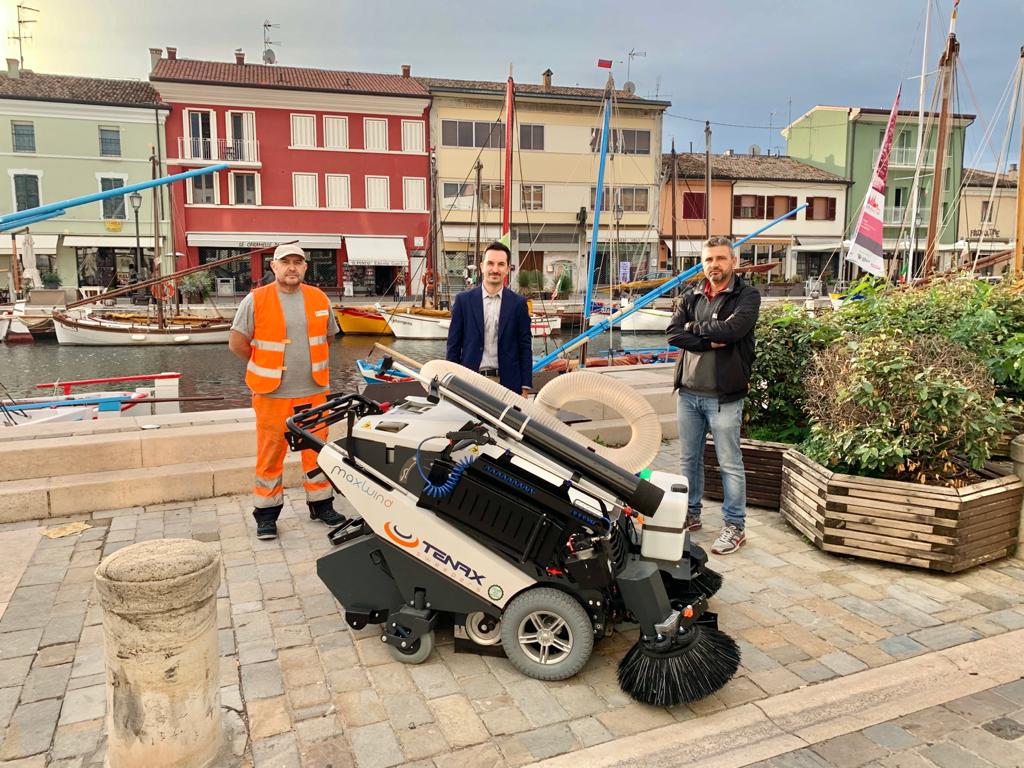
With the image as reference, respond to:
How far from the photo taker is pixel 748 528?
509 centimetres

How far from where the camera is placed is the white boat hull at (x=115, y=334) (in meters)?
25.9

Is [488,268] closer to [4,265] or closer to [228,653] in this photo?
[228,653]

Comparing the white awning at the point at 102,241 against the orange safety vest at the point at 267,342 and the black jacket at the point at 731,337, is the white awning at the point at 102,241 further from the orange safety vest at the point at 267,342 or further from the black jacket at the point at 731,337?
the black jacket at the point at 731,337

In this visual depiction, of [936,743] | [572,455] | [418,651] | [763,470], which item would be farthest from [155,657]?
[763,470]

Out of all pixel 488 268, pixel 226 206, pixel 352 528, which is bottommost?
pixel 352 528

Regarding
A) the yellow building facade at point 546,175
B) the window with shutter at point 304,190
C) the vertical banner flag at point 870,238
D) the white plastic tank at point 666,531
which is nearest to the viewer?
the white plastic tank at point 666,531

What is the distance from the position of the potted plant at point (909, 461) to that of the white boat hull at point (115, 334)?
24614 mm

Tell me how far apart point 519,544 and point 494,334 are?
6.61 ft

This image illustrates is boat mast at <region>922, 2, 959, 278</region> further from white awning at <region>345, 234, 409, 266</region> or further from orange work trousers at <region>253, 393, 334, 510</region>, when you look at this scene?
white awning at <region>345, 234, 409, 266</region>

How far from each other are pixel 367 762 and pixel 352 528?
4.28 feet

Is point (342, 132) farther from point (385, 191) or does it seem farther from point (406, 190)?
point (406, 190)

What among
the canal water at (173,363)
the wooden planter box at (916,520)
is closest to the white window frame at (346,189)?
the canal water at (173,363)

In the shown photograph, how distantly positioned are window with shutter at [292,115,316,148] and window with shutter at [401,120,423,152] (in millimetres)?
4310

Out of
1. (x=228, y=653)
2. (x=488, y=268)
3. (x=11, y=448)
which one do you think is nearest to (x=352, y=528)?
(x=228, y=653)
